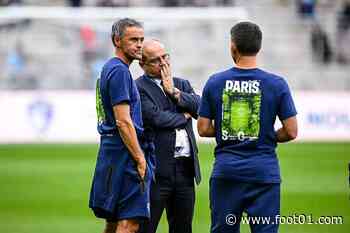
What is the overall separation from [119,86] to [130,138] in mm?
364

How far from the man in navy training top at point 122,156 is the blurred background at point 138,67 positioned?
35.3 ft

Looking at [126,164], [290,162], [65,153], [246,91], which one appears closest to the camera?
[246,91]

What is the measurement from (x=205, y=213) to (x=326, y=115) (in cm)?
974

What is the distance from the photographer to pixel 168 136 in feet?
24.7

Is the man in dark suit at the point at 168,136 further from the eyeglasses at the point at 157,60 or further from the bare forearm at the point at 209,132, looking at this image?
the bare forearm at the point at 209,132

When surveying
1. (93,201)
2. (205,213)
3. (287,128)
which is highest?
(287,128)

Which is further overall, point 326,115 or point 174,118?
A: point 326,115

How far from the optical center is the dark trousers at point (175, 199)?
752 centimetres

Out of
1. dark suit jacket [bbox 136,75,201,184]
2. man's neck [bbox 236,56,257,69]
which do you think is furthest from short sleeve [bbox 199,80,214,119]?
dark suit jacket [bbox 136,75,201,184]

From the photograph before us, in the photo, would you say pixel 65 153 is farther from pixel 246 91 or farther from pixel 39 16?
pixel 246 91

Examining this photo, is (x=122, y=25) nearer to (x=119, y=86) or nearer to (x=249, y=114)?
(x=119, y=86)

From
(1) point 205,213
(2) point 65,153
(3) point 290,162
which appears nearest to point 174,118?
(1) point 205,213

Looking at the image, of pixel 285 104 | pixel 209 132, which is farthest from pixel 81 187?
pixel 285 104

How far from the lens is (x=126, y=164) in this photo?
695cm
